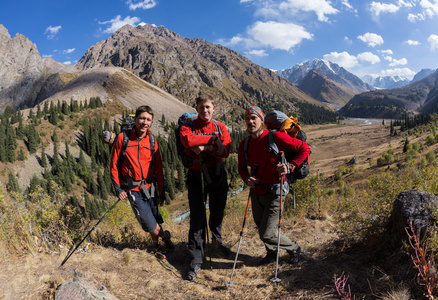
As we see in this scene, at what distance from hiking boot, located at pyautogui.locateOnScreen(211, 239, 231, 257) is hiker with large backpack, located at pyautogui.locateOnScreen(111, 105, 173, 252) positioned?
53.8 inches

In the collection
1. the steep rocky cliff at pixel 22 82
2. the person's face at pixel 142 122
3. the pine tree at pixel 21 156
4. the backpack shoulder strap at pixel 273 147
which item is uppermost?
the steep rocky cliff at pixel 22 82

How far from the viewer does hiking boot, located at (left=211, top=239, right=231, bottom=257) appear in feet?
17.4

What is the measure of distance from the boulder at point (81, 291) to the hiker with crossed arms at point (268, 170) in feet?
8.72

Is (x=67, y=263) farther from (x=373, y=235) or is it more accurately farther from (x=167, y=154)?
(x=167, y=154)

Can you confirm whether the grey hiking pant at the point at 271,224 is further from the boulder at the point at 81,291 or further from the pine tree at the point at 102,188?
the pine tree at the point at 102,188

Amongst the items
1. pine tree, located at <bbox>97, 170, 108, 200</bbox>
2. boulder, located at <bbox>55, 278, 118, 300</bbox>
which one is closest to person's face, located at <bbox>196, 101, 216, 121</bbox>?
boulder, located at <bbox>55, 278, 118, 300</bbox>

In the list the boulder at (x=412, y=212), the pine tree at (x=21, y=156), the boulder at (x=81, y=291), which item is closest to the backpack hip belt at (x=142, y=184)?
the boulder at (x=81, y=291)

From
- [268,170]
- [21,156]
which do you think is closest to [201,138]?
[268,170]

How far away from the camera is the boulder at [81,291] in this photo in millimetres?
3217

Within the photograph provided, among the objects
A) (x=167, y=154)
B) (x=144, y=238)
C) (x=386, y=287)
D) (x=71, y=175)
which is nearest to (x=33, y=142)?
(x=71, y=175)

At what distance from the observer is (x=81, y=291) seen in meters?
3.27

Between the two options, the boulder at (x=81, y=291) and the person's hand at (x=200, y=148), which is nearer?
the boulder at (x=81, y=291)

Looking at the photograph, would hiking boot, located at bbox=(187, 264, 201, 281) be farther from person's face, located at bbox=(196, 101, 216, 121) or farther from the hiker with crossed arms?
person's face, located at bbox=(196, 101, 216, 121)

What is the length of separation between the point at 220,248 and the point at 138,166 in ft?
8.60
